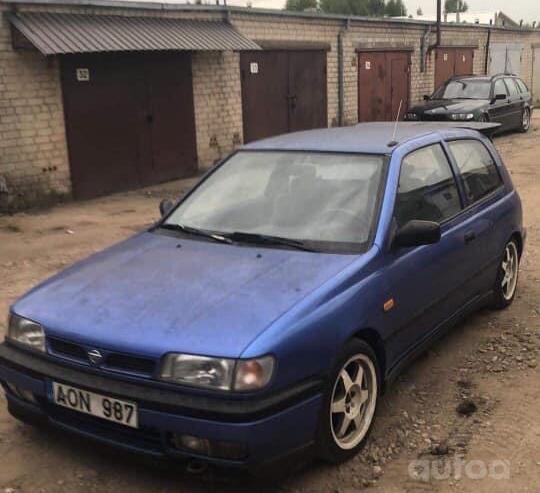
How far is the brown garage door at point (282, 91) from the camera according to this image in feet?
47.5

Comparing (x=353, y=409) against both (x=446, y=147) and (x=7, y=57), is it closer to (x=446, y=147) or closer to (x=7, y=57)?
(x=446, y=147)

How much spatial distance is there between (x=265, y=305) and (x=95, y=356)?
2.48ft

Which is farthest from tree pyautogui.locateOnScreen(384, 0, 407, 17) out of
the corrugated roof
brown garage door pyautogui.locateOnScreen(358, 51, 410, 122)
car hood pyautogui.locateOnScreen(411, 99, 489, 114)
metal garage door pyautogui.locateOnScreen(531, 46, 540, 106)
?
the corrugated roof

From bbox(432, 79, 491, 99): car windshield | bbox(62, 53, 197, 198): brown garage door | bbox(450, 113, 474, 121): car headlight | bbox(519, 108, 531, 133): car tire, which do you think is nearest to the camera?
bbox(62, 53, 197, 198): brown garage door

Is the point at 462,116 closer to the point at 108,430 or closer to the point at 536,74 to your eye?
the point at 108,430

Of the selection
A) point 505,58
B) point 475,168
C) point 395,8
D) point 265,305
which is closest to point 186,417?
point 265,305

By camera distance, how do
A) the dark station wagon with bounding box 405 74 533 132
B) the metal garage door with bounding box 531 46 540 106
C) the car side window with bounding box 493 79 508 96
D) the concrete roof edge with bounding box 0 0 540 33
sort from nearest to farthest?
the concrete roof edge with bounding box 0 0 540 33 → the dark station wagon with bounding box 405 74 533 132 → the car side window with bounding box 493 79 508 96 → the metal garage door with bounding box 531 46 540 106

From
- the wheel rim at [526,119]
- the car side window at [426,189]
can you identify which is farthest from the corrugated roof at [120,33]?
the wheel rim at [526,119]

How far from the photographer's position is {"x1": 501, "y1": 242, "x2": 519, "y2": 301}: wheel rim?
17.4 feet

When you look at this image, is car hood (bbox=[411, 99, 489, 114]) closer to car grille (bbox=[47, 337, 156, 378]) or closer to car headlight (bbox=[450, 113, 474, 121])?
car headlight (bbox=[450, 113, 474, 121])

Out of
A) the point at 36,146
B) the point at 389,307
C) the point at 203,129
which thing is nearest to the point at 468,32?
the point at 203,129

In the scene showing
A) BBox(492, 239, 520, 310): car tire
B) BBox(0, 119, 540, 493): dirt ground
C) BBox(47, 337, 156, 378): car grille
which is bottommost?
BBox(0, 119, 540, 493): dirt ground

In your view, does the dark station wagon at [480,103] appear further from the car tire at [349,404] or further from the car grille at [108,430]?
the car grille at [108,430]

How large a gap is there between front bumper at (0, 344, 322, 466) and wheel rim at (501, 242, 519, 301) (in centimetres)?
288
